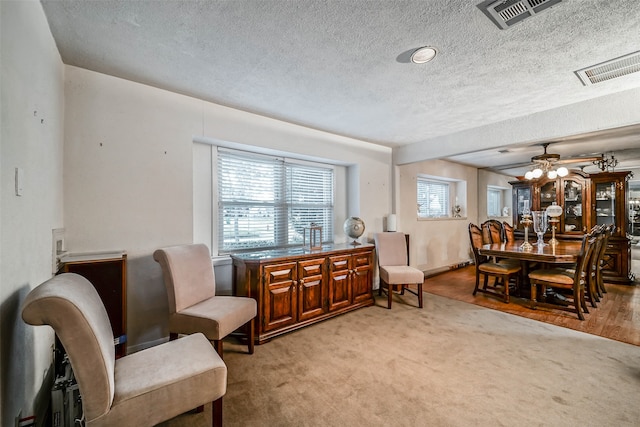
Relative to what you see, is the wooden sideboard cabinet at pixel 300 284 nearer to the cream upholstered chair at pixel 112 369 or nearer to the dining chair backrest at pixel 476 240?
the cream upholstered chair at pixel 112 369

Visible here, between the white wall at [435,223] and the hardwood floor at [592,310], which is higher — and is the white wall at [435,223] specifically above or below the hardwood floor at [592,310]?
above

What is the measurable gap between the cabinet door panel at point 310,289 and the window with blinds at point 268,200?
0.80 m

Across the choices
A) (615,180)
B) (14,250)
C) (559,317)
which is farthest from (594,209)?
(14,250)

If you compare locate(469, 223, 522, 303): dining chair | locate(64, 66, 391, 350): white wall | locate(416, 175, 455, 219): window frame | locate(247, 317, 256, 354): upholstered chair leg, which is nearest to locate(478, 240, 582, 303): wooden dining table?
locate(469, 223, 522, 303): dining chair

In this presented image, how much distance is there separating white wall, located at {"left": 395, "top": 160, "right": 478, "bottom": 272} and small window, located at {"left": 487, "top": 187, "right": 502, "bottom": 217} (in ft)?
2.81

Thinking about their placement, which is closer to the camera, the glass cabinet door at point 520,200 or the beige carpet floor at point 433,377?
the beige carpet floor at point 433,377

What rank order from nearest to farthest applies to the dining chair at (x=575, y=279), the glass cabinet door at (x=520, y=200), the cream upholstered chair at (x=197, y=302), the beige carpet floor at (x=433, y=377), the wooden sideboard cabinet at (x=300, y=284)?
1. the beige carpet floor at (x=433, y=377)
2. the cream upholstered chair at (x=197, y=302)
3. the wooden sideboard cabinet at (x=300, y=284)
4. the dining chair at (x=575, y=279)
5. the glass cabinet door at (x=520, y=200)

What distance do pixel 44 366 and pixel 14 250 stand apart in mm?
918

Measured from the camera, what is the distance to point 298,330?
9.59 feet

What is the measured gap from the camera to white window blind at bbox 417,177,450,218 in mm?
5660

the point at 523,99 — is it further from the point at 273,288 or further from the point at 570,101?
the point at 273,288

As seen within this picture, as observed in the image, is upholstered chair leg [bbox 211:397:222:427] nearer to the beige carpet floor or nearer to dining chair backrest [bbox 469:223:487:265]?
the beige carpet floor

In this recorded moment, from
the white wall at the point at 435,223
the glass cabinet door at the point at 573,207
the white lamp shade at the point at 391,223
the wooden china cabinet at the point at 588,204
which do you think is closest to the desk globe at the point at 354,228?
the white lamp shade at the point at 391,223

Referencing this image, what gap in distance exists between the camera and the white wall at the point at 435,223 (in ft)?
16.4
